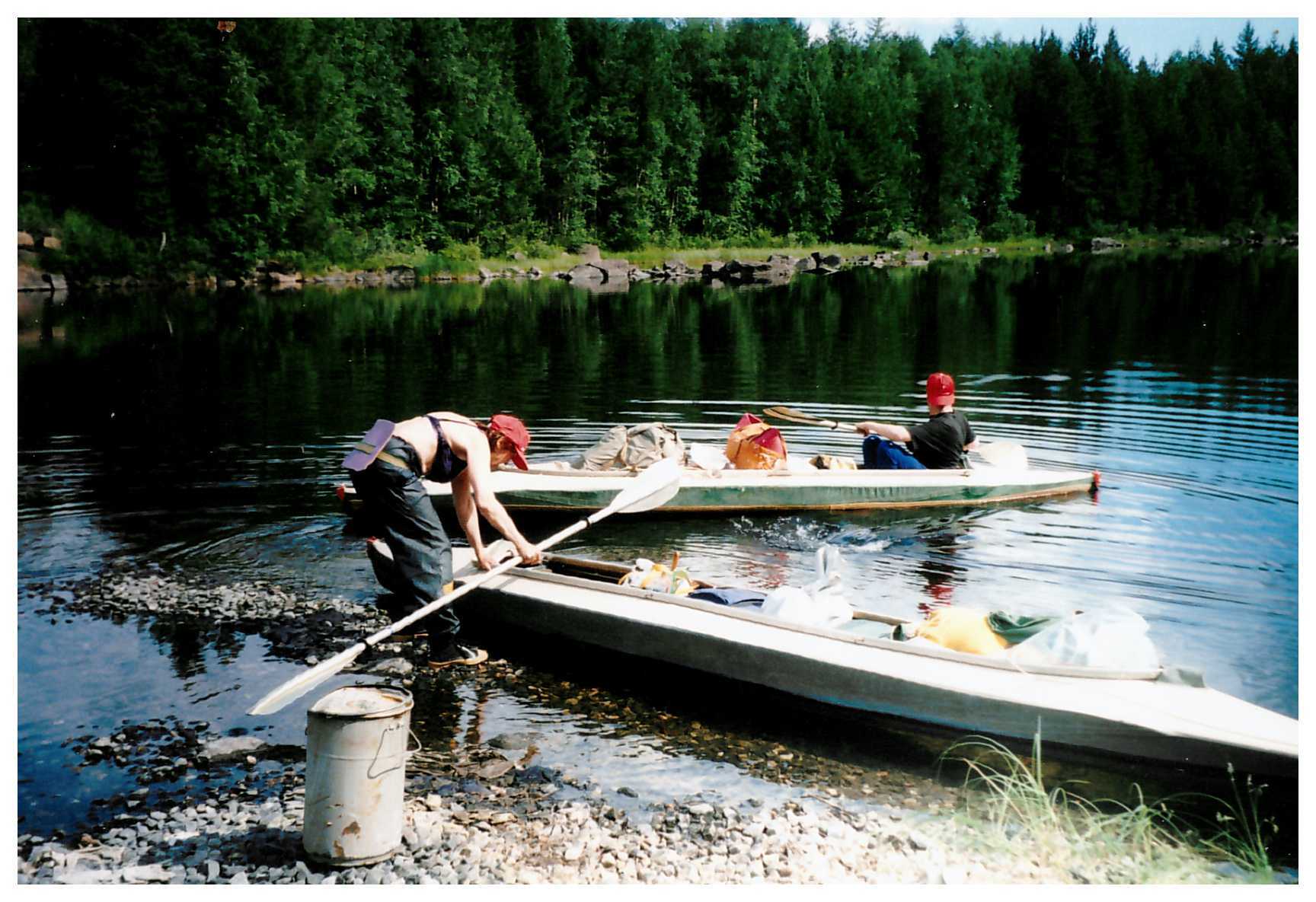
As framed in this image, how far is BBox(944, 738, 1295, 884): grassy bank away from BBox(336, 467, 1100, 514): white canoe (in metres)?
5.17

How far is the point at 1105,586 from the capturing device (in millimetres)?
8594

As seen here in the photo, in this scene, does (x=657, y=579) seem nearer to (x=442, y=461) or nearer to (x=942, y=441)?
(x=442, y=461)

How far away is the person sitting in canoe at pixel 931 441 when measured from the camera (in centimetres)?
1108

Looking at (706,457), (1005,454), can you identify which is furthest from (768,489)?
(1005,454)

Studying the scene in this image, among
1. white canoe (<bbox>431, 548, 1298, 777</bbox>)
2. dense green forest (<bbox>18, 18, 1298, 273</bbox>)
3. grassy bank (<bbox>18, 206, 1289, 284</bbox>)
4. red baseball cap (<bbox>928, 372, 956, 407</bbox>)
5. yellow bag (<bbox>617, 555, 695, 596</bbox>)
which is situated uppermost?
dense green forest (<bbox>18, 18, 1298, 273</bbox>)

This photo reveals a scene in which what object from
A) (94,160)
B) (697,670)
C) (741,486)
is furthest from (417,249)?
(697,670)

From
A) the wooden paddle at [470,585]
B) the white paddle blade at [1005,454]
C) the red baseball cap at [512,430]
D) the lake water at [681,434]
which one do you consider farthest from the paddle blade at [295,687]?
the white paddle blade at [1005,454]

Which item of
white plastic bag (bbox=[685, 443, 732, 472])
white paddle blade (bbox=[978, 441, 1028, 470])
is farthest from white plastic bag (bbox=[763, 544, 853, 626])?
white paddle blade (bbox=[978, 441, 1028, 470])

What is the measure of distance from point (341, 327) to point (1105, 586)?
22.7 meters

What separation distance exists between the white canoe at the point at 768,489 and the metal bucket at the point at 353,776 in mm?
5844

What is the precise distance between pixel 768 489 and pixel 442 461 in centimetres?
451

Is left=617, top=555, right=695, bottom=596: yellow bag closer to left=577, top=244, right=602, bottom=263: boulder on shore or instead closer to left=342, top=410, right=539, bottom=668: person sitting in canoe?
left=342, top=410, right=539, bottom=668: person sitting in canoe

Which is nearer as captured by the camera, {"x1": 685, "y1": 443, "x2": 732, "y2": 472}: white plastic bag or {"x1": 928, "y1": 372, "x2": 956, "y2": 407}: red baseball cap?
{"x1": 928, "y1": 372, "x2": 956, "y2": 407}: red baseball cap

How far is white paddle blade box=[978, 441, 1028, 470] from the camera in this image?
37.2 ft
